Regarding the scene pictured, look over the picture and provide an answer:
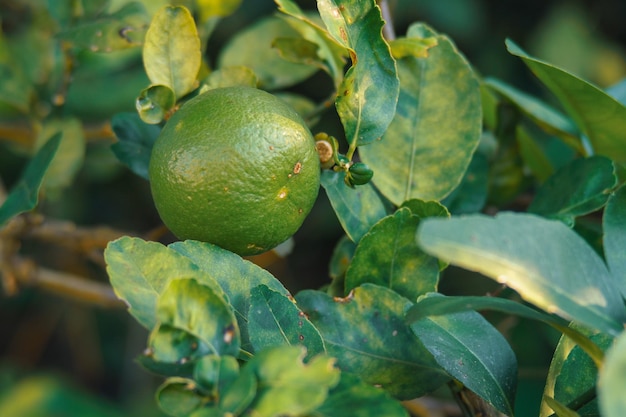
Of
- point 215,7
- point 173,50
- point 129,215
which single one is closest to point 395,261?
point 173,50

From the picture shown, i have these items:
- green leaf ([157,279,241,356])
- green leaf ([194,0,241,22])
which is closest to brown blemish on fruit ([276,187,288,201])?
green leaf ([157,279,241,356])

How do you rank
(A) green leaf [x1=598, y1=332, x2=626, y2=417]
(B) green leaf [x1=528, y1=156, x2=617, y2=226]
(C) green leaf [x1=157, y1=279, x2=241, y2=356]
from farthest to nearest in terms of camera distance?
(B) green leaf [x1=528, y1=156, x2=617, y2=226] < (C) green leaf [x1=157, y1=279, x2=241, y2=356] < (A) green leaf [x1=598, y1=332, x2=626, y2=417]

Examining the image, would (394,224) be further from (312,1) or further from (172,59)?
(312,1)

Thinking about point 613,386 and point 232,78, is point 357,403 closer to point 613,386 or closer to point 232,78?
point 613,386

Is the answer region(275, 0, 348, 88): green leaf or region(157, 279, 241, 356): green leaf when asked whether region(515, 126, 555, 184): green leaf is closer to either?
region(275, 0, 348, 88): green leaf

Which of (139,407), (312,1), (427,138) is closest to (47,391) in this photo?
(139,407)
